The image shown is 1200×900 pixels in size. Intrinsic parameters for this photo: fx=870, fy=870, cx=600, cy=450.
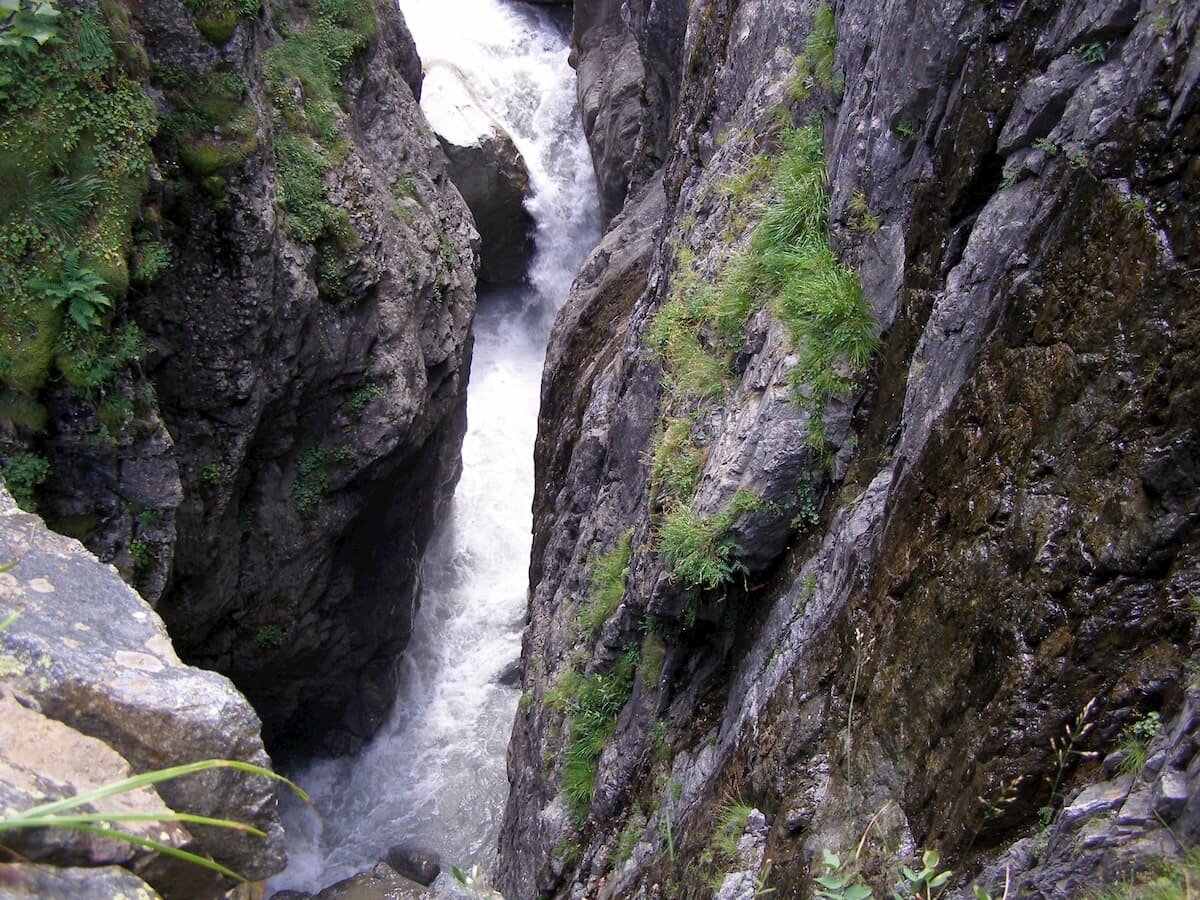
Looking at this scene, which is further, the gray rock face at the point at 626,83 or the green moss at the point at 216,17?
the gray rock face at the point at 626,83

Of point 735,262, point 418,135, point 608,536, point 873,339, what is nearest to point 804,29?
point 735,262

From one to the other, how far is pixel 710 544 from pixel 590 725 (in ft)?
9.34

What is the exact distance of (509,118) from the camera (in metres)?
22.1

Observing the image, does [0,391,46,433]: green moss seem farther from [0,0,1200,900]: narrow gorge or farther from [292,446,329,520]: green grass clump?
[292,446,329,520]: green grass clump

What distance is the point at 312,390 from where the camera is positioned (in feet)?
37.1

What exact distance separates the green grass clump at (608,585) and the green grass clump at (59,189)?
519 cm

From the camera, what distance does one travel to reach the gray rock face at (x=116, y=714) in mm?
2801

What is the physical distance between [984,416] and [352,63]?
11.3 metres

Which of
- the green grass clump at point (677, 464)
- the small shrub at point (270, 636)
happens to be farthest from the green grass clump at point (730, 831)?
the small shrub at point (270, 636)

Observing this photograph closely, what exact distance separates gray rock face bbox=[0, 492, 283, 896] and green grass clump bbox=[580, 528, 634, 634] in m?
4.31

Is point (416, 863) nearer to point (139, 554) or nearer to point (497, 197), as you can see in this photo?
point (139, 554)

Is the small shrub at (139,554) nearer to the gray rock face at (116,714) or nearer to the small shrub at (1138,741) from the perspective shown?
the gray rock face at (116,714)

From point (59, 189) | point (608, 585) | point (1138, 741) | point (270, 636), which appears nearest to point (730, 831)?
point (1138, 741)

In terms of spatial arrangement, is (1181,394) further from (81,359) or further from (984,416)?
(81,359)
